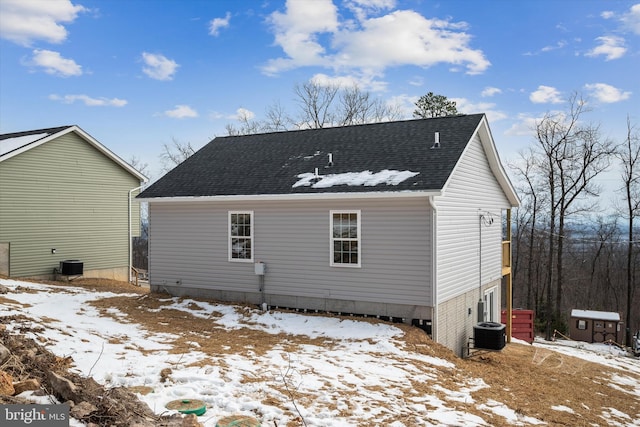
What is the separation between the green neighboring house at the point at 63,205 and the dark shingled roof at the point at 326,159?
6.77 metres

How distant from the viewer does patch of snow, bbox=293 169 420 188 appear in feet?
37.3

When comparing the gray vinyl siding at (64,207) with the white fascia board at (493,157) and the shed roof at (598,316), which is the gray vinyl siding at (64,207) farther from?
the shed roof at (598,316)

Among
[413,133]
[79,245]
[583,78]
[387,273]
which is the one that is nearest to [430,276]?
[387,273]

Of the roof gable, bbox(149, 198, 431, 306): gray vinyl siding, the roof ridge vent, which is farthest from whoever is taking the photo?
the roof gable

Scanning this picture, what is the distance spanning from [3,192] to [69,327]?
36.9 feet

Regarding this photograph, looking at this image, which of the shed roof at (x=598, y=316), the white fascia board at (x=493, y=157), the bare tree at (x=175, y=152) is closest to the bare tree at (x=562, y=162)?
the shed roof at (x=598, y=316)

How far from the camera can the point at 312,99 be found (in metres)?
36.9

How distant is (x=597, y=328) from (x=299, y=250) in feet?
69.9

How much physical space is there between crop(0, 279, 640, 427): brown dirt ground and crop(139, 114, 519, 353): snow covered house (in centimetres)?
111

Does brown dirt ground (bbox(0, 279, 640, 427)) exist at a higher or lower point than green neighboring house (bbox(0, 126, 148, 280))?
lower

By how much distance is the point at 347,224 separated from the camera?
463 inches

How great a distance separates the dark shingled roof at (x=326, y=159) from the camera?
11.8 meters

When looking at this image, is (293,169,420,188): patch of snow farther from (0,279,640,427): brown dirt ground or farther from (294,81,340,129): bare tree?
(294,81,340,129): bare tree

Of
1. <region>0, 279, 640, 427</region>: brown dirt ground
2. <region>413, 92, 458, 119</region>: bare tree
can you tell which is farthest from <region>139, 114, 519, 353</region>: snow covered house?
<region>413, 92, 458, 119</region>: bare tree
